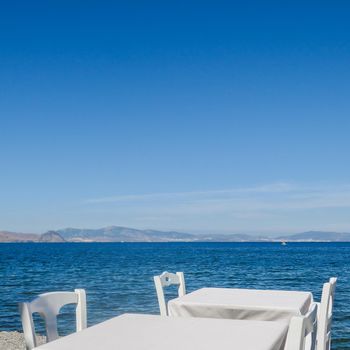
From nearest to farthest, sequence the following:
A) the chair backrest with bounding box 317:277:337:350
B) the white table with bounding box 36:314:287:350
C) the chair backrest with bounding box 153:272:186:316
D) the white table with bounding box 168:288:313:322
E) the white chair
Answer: the white table with bounding box 36:314:287:350, the white chair, the chair backrest with bounding box 317:277:337:350, the white table with bounding box 168:288:313:322, the chair backrest with bounding box 153:272:186:316

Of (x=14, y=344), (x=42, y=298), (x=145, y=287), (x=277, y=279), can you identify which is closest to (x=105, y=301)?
(x=145, y=287)

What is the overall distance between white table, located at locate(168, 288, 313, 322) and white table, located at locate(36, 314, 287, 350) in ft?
4.35

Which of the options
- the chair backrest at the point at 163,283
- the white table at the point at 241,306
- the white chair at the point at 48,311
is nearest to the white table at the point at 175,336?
the white chair at the point at 48,311

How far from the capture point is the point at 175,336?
11.3 feet

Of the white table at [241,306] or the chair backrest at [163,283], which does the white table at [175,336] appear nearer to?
the white table at [241,306]

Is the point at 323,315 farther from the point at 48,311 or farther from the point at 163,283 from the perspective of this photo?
the point at 48,311

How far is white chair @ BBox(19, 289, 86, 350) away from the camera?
11.3ft

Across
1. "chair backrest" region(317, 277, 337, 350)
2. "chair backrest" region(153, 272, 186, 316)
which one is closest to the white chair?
"chair backrest" region(153, 272, 186, 316)

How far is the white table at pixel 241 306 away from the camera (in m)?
5.16

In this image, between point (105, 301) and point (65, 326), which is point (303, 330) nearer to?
point (65, 326)

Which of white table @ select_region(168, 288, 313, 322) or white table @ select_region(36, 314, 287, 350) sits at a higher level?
white table @ select_region(36, 314, 287, 350)

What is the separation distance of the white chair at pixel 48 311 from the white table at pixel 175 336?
0.21 m

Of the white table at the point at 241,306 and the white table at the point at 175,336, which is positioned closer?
the white table at the point at 175,336

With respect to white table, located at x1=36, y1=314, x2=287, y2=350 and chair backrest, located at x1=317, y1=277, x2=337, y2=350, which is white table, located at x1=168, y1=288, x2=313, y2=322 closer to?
chair backrest, located at x1=317, y1=277, x2=337, y2=350
